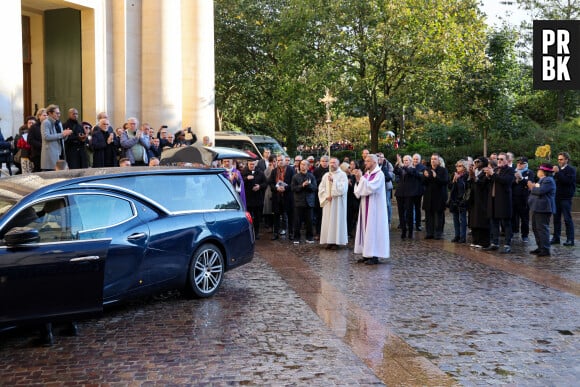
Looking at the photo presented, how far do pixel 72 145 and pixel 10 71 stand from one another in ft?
14.6

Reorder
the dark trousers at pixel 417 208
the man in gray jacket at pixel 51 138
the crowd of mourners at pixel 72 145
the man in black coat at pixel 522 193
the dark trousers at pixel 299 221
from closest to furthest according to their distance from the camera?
1. the man in gray jacket at pixel 51 138
2. the crowd of mourners at pixel 72 145
3. the dark trousers at pixel 299 221
4. the man in black coat at pixel 522 193
5. the dark trousers at pixel 417 208

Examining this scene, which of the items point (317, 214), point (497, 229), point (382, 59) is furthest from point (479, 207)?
point (382, 59)

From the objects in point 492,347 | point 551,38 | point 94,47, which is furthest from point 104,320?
point 94,47

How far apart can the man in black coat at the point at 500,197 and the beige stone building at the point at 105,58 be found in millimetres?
11409

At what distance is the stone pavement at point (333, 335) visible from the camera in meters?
6.61

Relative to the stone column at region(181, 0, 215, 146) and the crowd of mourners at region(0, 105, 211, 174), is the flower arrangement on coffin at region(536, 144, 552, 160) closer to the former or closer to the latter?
the stone column at region(181, 0, 215, 146)

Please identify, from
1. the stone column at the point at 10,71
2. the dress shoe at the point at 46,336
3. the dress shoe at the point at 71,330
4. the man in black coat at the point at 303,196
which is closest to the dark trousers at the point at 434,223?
the man in black coat at the point at 303,196

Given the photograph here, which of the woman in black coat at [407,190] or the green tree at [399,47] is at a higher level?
the green tree at [399,47]

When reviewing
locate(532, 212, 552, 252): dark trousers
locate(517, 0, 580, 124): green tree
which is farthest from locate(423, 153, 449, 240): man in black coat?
locate(517, 0, 580, 124): green tree

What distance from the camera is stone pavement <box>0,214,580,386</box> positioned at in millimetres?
6605

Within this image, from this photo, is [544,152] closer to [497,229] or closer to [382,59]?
[382,59]

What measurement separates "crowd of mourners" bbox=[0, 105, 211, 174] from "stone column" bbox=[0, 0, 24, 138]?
1481 millimetres

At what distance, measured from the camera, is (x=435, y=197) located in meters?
17.2

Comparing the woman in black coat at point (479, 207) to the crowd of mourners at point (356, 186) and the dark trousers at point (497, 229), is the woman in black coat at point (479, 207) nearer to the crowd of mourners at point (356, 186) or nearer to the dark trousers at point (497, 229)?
the crowd of mourners at point (356, 186)
